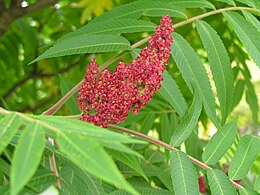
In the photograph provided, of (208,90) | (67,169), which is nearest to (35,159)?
(67,169)

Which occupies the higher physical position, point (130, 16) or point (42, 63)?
point (130, 16)

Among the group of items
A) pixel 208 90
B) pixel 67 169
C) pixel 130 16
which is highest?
pixel 130 16

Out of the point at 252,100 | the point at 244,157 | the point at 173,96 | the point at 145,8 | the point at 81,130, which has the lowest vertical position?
the point at 252,100

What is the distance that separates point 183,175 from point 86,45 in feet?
1.41

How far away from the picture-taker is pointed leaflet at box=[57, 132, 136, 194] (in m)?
0.89

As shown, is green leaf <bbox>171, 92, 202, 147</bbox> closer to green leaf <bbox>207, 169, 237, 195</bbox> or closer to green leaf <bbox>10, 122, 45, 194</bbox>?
green leaf <bbox>207, 169, 237, 195</bbox>

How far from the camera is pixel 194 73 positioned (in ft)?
5.42

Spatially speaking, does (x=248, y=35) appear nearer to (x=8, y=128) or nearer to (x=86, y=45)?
(x=86, y=45)

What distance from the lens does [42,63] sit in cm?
346

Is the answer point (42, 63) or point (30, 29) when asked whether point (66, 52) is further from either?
point (42, 63)

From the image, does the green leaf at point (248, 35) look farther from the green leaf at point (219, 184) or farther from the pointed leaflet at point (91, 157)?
the pointed leaflet at point (91, 157)

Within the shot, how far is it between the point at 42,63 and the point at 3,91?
372 mm

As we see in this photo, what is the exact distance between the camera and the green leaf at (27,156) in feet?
2.82

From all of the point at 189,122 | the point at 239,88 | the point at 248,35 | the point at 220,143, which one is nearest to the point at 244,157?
the point at 220,143
